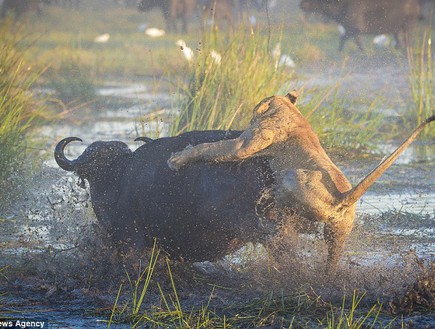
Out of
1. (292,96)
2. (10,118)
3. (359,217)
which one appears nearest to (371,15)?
(10,118)

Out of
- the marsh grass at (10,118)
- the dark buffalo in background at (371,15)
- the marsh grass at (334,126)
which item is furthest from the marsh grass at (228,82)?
the dark buffalo in background at (371,15)

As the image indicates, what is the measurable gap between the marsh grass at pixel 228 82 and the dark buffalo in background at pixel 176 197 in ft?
9.61

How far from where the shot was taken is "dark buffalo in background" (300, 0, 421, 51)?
17.0m

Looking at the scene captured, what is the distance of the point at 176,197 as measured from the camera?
476 centimetres

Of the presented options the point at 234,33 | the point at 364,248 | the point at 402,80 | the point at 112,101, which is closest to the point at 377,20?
the point at 402,80

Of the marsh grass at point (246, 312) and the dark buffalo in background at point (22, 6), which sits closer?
the marsh grass at point (246, 312)

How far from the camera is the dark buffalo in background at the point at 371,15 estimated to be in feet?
55.6

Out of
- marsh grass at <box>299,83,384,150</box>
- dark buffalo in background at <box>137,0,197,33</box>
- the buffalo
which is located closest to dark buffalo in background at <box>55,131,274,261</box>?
the buffalo

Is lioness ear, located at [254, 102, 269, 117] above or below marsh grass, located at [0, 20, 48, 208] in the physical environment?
above

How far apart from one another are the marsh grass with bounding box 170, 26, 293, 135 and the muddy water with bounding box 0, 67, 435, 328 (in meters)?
0.54

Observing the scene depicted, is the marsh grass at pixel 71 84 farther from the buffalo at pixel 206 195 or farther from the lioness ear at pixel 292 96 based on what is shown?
the lioness ear at pixel 292 96

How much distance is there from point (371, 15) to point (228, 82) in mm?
9711

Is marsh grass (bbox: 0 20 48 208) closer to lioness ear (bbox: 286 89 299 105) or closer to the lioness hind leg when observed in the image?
lioness ear (bbox: 286 89 299 105)

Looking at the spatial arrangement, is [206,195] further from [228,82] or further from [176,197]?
[228,82]
